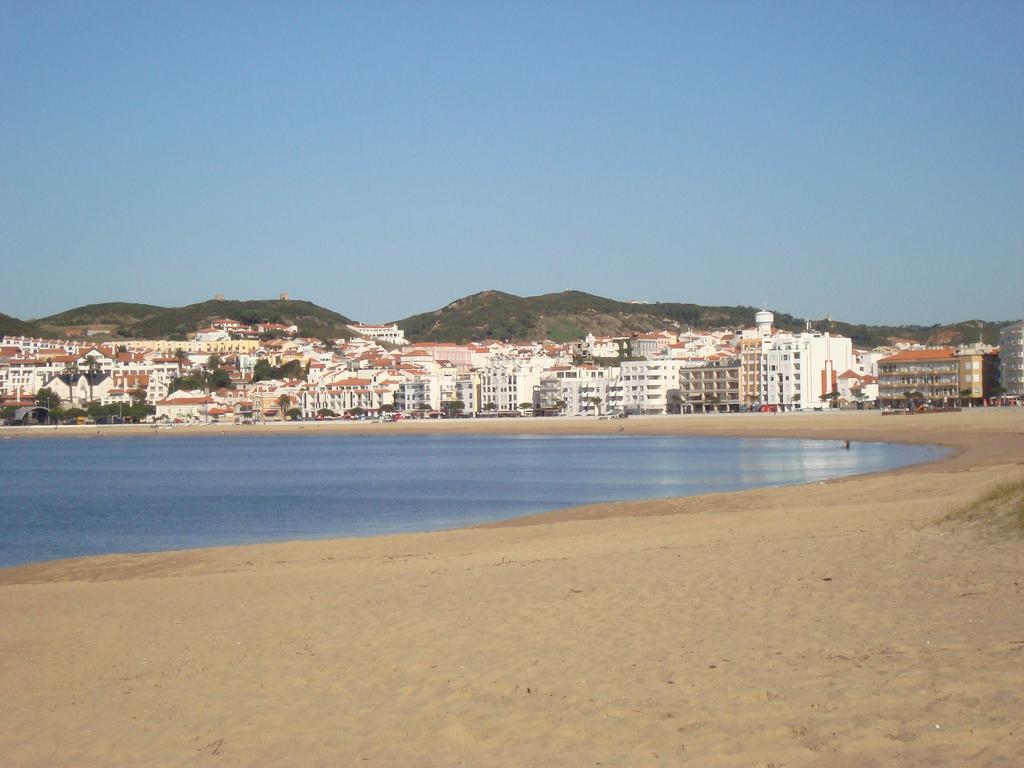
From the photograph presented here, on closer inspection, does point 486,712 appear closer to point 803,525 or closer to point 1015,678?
point 1015,678

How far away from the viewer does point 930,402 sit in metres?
90.8

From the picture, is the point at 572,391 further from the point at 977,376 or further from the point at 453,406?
the point at 977,376

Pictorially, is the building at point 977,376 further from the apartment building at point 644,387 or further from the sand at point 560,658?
the sand at point 560,658

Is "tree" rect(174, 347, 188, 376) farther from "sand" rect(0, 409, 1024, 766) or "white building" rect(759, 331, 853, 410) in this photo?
"sand" rect(0, 409, 1024, 766)

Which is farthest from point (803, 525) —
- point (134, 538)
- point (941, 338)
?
point (941, 338)

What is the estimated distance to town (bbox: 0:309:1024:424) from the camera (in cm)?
9456

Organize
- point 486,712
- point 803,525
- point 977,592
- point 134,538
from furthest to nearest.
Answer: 1. point 134,538
2. point 803,525
3. point 977,592
4. point 486,712

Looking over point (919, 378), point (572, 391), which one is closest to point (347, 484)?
point (919, 378)

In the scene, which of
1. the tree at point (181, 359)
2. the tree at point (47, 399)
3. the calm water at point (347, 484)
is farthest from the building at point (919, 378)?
the tree at point (181, 359)

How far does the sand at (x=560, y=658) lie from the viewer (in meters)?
5.50

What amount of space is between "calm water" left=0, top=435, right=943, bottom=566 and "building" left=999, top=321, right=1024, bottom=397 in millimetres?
32306

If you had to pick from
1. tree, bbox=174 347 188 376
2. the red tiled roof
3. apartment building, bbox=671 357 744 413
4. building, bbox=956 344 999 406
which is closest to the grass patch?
building, bbox=956 344 999 406

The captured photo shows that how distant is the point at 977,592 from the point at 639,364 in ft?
323

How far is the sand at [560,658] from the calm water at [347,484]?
977 centimetres
